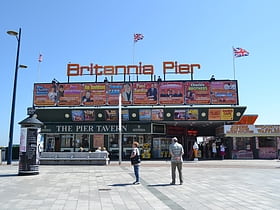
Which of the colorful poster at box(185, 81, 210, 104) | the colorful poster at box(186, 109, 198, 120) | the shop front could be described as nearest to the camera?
the shop front

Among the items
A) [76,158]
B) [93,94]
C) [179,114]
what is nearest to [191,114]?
[179,114]

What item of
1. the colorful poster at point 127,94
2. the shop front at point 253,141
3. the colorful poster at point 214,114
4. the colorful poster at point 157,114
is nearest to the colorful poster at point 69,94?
the colorful poster at point 127,94

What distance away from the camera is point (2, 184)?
11.3m

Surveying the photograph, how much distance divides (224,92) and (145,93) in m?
8.43

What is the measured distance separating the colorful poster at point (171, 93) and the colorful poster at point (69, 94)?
353 inches

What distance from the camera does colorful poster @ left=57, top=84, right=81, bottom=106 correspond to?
32.2 m

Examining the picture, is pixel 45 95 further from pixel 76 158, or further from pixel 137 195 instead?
pixel 137 195

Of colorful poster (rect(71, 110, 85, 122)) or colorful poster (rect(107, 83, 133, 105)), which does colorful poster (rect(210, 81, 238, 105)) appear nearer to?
colorful poster (rect(107, 83, 133, 105))

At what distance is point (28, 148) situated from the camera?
552 inches

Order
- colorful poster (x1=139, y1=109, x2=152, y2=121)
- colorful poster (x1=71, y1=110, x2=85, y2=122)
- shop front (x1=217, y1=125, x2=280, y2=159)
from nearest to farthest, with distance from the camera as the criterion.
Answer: shop front (x1=217, y1=125, x2=280, y2=159)
colorful poster (x1=139, y1=109, x2=152, y2=121)
colorful poster (x1=71, y1=110, x2=85, y2=122)

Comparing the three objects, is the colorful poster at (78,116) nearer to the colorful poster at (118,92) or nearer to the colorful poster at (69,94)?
the colorful poster at (69,94)

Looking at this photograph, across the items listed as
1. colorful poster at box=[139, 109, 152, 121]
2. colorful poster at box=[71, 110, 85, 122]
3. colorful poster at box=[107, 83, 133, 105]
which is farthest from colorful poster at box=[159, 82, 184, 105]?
colorful poster at box=[71, 110, 85, 122]

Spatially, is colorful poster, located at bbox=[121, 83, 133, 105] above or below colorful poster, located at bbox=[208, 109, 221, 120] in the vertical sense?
above

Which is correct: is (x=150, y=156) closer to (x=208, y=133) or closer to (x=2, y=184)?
(x=208, y=133)
